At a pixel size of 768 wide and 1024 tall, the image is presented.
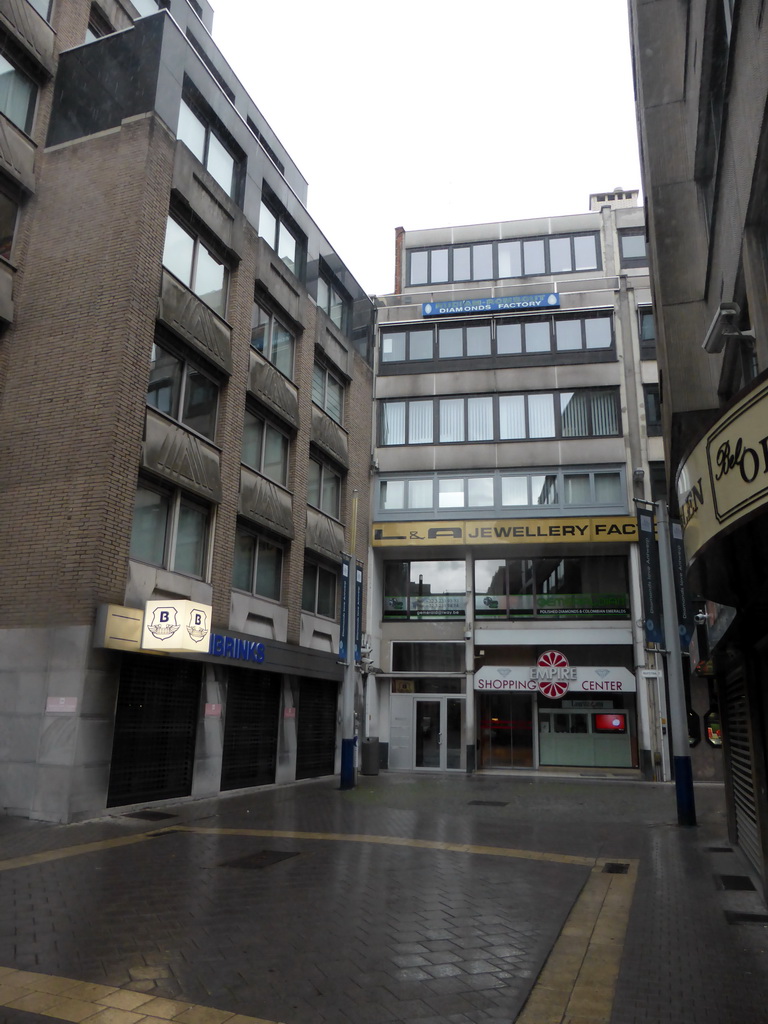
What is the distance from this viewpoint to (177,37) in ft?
58.5

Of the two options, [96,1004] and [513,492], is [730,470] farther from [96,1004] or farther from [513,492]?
[513,492]

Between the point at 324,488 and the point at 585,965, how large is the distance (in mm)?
20576

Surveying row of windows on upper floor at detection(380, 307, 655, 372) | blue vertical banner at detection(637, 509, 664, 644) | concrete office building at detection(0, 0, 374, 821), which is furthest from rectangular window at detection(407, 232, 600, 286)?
blue vertical banner at detection(637, 509, 664, 644)

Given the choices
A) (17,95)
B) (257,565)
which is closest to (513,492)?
(257,565)

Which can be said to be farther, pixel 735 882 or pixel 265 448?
pixel 265 448

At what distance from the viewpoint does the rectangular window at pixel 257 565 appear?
20.0 m

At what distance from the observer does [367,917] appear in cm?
737

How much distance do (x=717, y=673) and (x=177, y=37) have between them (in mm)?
18070

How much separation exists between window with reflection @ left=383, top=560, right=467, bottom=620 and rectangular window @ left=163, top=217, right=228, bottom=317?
44.7 ft

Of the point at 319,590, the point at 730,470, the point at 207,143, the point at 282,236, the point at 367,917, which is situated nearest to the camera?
the point at 730,470

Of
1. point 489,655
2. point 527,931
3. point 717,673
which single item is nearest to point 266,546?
point 489,655

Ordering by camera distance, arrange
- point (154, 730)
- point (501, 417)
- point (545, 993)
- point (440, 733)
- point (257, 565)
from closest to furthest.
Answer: point (545, 993) → point (154, 730) → point (257, 565) → point (440, 733) → point (501, 417)

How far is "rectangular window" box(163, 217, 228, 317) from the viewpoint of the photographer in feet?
58.7

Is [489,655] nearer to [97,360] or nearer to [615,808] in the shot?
[615,808]
